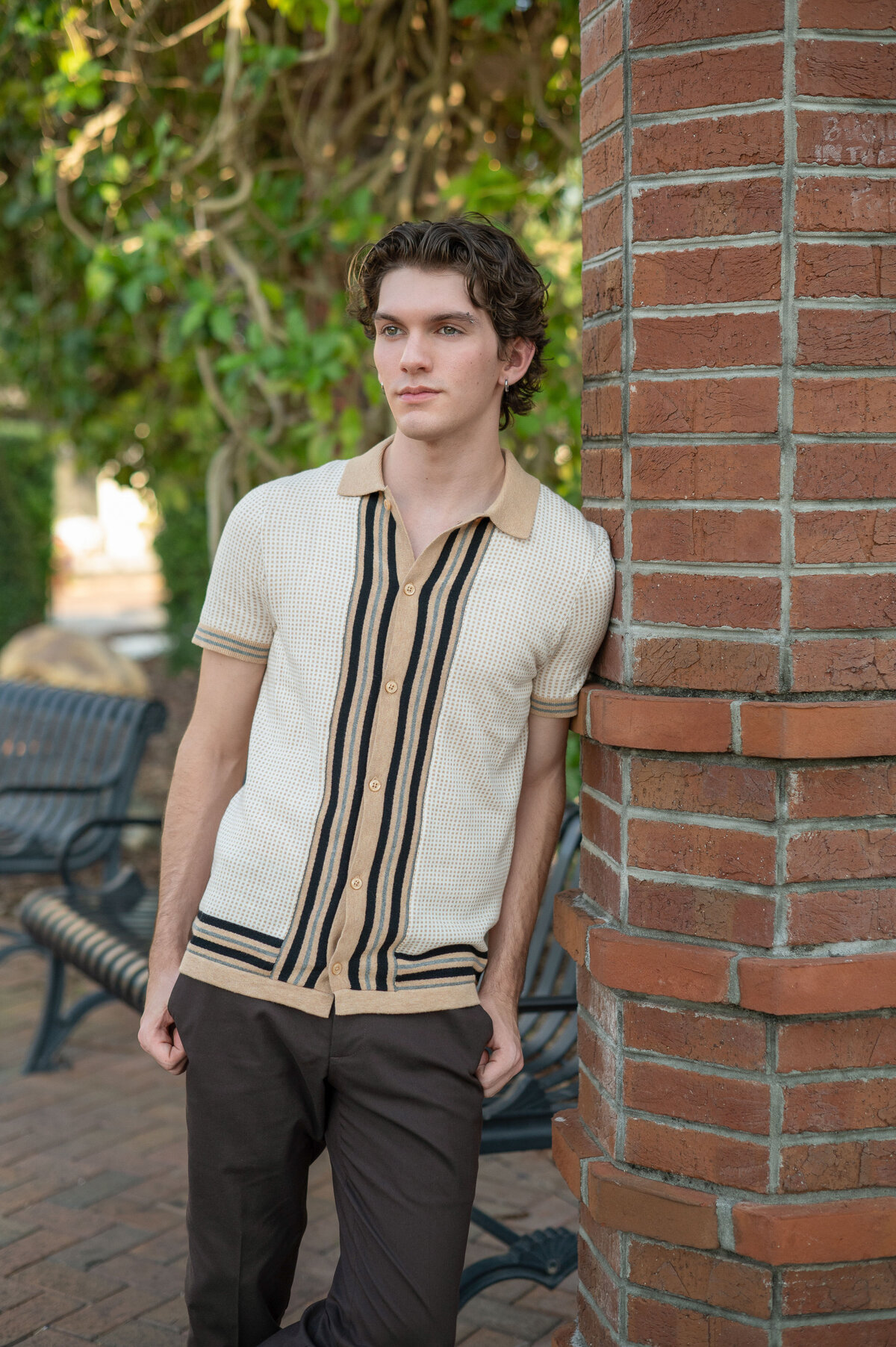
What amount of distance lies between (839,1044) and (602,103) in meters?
1.44

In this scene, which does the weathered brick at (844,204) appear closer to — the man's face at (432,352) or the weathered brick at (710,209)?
the weathered brick at (710,209)

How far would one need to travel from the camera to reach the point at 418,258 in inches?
84.0

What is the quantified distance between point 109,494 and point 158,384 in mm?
26658

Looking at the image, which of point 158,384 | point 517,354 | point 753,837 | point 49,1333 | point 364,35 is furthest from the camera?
point 158,384

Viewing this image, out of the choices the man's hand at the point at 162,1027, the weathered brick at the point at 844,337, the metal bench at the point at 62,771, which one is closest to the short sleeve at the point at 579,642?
the weathered brick at the point at 844,337

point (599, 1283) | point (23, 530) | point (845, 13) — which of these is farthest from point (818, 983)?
point (23, 530)

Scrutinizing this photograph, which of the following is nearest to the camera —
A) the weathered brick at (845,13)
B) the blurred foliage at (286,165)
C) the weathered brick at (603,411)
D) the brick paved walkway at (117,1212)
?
the weathered brick at (845,13)

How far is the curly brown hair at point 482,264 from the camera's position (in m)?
2.11

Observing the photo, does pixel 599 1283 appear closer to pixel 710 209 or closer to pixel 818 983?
pixel 818 983

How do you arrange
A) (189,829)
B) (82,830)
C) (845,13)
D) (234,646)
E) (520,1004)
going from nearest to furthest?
(845,13) < (234,646) < (189,829) < (520,1004) < (82,830)

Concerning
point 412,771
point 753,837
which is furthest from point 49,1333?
point 753,837

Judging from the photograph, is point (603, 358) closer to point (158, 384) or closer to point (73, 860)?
point (73, 860)

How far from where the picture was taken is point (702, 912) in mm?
1923

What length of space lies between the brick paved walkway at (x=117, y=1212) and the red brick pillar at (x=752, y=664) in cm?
127
